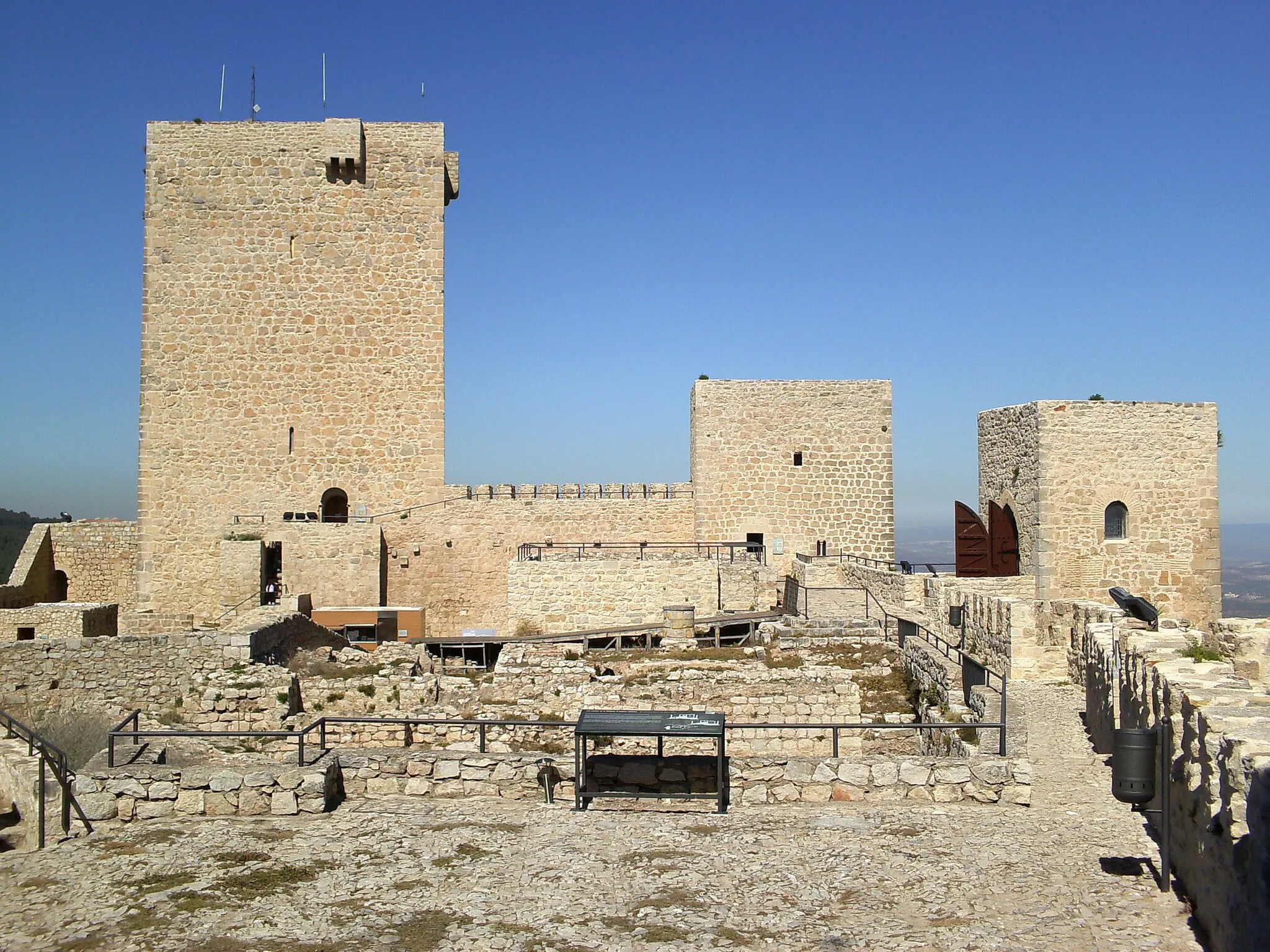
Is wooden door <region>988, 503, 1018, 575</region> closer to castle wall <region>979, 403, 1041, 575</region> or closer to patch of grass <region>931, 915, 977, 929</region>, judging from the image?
castle wall <region>979, 403, 1041, 575</region>

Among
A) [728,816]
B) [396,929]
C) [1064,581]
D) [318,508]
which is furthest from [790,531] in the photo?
[396,929]

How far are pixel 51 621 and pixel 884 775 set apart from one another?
50.2 feet

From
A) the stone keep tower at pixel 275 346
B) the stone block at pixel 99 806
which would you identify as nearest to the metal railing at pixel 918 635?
the stone block at pixel 99 806

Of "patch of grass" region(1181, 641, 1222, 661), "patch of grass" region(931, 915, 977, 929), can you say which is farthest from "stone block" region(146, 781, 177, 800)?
"patch of grass" region(1181, 641, 1222, 661)

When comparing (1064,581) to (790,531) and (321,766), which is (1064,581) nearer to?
(790,531)

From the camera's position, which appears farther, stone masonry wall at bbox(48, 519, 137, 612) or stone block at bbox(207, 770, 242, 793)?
stone masonry wall at bbox(48, 519, 137, 612)

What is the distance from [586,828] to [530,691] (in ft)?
14.5

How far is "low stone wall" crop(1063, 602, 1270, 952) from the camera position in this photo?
432 cm

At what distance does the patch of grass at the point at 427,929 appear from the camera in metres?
5.27

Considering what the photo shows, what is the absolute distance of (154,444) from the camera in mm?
19922

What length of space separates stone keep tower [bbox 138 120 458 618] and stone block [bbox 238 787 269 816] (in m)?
12.8

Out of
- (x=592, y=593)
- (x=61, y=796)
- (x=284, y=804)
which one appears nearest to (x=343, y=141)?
(x=592, y=593)

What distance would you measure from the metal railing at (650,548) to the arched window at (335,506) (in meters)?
3.66

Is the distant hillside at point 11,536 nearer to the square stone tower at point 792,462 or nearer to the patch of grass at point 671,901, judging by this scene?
the square stone tower at point 792,462
